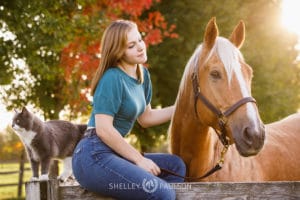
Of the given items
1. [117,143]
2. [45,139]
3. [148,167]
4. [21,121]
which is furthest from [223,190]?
[21,121]

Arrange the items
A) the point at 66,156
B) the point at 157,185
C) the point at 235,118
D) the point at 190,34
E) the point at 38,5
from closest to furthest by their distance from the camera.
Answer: the point at 157,185 < the point at 235,118 < the point at 66,156 < the point at 38,5 < the point at 190,34

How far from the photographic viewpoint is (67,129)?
6062mm

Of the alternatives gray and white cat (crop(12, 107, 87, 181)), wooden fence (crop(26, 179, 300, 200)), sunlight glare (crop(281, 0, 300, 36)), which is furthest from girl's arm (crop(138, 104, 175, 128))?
sunlight glare (crop(281, 0, 300, 36))

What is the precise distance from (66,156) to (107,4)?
421cm

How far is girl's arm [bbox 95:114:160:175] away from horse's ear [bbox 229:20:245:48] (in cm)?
135

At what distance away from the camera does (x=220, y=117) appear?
10.7 feet

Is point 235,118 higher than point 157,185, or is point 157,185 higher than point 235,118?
point 235,118

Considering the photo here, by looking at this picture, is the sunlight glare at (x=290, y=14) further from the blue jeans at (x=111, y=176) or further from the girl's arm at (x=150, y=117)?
the blue jeans at (x=111, y=176)

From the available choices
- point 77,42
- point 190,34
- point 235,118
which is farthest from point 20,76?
point 235,118

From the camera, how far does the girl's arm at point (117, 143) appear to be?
294 cm

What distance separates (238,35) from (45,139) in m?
3.00

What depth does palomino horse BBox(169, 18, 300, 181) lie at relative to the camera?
10.2ft

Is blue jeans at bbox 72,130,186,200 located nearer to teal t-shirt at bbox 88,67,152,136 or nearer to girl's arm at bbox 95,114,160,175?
girl's arm at bbox 95,114,160,175

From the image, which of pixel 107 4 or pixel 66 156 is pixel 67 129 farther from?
pixel 107 4
